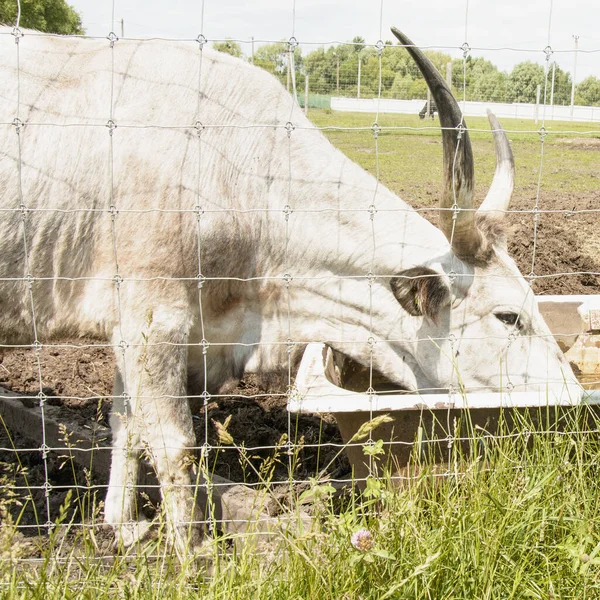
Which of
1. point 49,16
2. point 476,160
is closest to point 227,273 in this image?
point 476,160

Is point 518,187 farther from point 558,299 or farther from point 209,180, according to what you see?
point 209,180

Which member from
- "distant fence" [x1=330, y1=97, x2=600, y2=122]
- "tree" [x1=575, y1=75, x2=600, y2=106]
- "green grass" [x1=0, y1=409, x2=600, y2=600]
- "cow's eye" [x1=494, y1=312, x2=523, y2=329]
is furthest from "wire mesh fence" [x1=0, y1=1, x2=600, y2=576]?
"tree" [x1=575, y1=75, x2=600, y2=106]

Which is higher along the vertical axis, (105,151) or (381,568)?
(105,151)

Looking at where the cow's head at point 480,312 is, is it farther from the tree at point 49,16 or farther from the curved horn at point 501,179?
the tree at point 49,16

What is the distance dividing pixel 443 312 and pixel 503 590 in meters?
1.44

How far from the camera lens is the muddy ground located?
3729 millimetres

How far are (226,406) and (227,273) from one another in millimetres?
1476

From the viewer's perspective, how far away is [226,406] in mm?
4484

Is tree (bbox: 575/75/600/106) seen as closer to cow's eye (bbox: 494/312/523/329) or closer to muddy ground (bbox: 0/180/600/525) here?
muddy ground (bbox: 0/180/600/525)

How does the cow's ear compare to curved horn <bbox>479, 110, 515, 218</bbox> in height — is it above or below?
below

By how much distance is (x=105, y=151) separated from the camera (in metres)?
3.09

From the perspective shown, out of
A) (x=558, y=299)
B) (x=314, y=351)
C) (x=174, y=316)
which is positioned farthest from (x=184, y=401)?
(x=558, y=299)

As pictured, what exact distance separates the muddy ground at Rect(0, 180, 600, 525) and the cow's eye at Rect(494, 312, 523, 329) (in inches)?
12.5

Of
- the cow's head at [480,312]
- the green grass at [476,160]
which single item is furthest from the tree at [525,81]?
the cow's head at [480,312]
